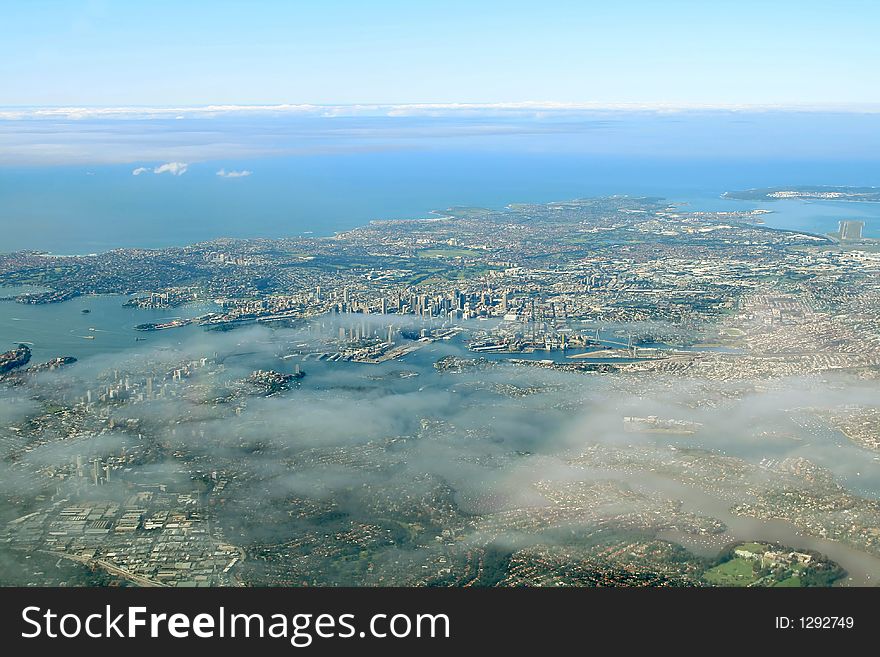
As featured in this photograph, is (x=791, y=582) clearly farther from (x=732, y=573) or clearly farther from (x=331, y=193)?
(x=331, y=193)

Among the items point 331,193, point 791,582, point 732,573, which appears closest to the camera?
point 791,582

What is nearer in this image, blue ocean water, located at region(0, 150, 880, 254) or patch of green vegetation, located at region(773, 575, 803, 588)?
patch of green vegetation, located at region(773, 575, 803, 588)

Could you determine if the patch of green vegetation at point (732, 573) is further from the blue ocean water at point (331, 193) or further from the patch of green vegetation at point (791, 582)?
the blue ocean water at point (331, 193)

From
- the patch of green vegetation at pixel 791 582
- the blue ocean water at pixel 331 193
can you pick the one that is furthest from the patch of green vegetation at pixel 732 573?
the blue ocean water at pixel 331 193

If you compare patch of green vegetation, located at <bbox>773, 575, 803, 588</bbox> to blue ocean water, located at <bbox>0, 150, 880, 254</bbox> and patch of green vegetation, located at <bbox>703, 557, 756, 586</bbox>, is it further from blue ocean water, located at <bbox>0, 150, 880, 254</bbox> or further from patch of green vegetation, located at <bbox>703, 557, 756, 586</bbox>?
blue ocean water, located at <bbox>0, 150, 880, 254</bbox>

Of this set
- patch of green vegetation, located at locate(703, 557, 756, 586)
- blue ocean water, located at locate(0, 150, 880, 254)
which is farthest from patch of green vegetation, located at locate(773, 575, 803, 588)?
blue ocean water, located at locate(0, 150, 880, 254)

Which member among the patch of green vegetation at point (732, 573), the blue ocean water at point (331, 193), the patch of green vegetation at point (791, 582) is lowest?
the patch of green vegetation at point (791, 582)

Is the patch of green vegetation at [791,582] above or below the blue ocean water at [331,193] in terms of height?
below

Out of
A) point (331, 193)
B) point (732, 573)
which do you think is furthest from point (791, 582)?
point (331, 193)
